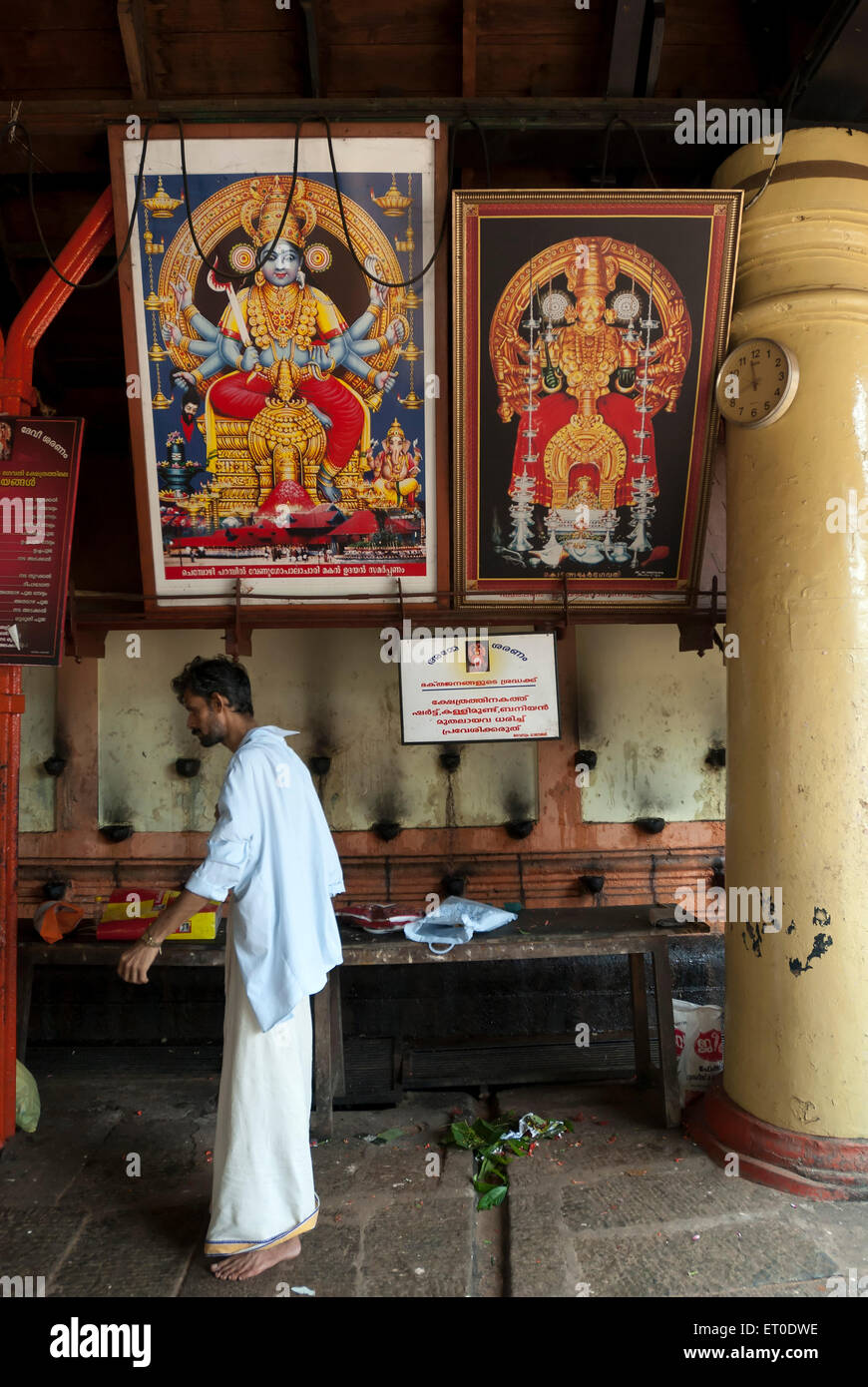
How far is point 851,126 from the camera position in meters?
4.05

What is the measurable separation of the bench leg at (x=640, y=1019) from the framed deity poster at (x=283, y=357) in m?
2.22

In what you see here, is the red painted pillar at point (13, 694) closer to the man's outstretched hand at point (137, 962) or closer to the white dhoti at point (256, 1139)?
the man's outstretched hand at point (137, 962)

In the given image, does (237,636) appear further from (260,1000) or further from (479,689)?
(260,1000)

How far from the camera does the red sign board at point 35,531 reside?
13.9 feet

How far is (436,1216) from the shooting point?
3.55 metres

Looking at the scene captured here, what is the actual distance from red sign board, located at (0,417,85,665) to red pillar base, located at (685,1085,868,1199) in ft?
11.7

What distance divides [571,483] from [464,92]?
→ 1.86 metres

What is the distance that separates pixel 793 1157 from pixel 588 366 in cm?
353

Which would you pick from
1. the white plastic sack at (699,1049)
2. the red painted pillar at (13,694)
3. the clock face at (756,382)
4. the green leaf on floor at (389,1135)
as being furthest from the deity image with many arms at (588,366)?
the green leaf on floor at (389,1135)

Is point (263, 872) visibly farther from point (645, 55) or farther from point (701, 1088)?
point (645, 55)

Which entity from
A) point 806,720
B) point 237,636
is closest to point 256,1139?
point 237,636

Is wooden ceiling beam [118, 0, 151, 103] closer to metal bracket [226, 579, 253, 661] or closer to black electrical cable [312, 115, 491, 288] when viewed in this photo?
black electrical cable [312, 115, 491, 288]

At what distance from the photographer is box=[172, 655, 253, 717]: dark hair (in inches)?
137
